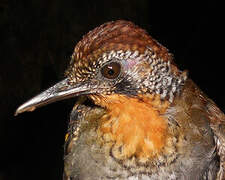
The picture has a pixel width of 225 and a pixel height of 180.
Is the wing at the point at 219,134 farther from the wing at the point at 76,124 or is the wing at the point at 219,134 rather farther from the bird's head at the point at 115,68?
the wing at the point at 76,124

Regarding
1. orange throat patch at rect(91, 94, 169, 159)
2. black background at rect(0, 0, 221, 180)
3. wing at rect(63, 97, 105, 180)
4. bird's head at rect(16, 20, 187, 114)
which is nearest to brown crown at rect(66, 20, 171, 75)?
bird's head at rect(16, 20, 187, 114)

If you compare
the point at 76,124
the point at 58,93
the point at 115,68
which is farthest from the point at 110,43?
the point at 76,124

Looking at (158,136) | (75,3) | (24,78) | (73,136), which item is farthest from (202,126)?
(75,3)

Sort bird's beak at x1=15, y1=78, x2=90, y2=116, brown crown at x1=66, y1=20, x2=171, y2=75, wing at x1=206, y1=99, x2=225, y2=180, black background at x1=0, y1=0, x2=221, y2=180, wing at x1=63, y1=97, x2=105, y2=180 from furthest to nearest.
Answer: black background at x1=0, y1=0, x2=221, y2=180 → wing at x1=206, y1=99, x2=225, y2=180 → wing at x1=63, y1=97, x2=105, y2=180 → bird's beak at x1=15, y1=78, x2=90, y2=116 → brown crown at x1=66, y1=20, x2=171, y2=75

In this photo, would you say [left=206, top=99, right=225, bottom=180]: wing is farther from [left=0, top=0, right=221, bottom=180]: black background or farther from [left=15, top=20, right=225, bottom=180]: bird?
[left=0, top=0, right=221, bottom=180]: black background

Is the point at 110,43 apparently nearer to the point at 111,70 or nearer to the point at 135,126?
the point at 111,70

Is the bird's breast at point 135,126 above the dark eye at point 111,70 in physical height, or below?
below

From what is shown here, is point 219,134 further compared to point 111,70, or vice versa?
point 219,134

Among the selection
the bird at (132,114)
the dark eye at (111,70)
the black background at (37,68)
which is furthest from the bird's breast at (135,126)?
the black background at (37,68)

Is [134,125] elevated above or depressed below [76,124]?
below
